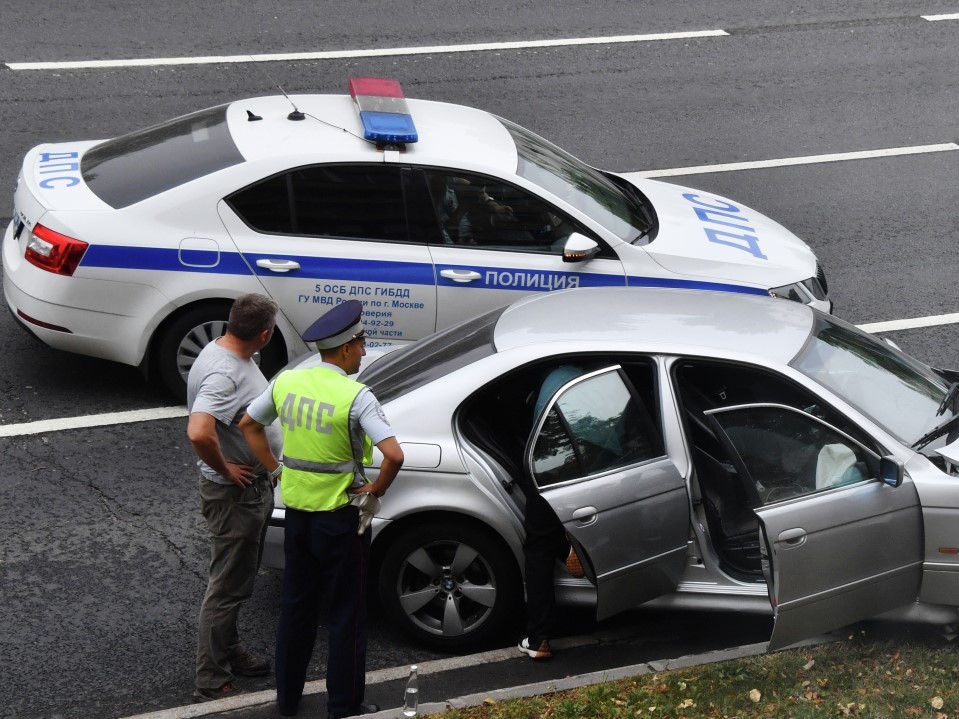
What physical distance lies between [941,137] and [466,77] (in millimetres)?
4989

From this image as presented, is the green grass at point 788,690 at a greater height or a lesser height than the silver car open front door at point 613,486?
lesser

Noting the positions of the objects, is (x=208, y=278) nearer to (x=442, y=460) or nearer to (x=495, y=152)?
(x=495, y=152)

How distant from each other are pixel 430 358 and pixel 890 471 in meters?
2.23

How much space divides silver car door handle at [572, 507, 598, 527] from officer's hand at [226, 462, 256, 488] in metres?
1.39

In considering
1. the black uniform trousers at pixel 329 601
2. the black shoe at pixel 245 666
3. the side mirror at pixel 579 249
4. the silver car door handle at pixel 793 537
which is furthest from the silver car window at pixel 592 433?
the side mirror at pixel 579 249

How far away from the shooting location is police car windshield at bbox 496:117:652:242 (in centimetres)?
796

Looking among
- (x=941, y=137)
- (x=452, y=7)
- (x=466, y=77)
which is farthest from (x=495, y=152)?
(x=452, y=7)

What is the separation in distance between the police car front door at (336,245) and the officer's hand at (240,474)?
247 cm

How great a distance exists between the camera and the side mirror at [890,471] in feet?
17.1

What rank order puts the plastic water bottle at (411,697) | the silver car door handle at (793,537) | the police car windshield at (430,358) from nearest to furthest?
1. the plastic water bottle at (411,697)
2. the silver car door handle at (793,537)
3. the police car windshield at (430,358)

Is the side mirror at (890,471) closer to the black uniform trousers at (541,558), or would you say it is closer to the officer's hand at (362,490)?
the black uniform trousers at (541,558)

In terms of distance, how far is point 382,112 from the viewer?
8164mm

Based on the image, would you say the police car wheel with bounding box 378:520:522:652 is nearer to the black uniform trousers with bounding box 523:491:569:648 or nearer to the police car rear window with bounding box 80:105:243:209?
the black uniform trousers with bounding box 523:491:569:648

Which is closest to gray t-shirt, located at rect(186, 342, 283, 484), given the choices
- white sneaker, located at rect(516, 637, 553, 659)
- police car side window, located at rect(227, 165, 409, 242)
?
white sneaker, located at rect(516, 637, 553, 659)
